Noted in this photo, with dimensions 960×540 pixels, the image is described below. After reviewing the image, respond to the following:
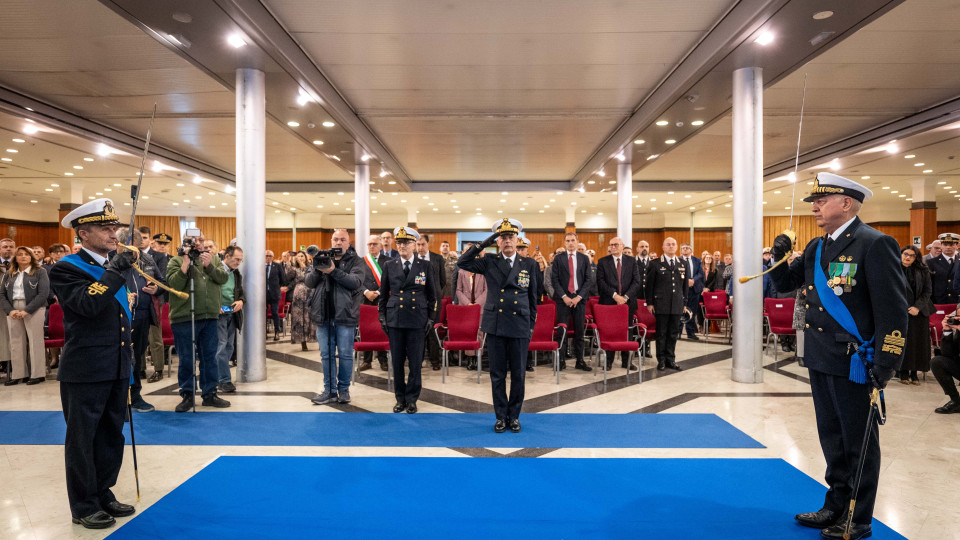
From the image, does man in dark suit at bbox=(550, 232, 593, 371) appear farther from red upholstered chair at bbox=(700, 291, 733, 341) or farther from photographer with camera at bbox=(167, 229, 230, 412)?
photographer with camera at bbox=(167, 229, 230, 412)

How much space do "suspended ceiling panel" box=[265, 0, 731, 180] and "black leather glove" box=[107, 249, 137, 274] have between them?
3691 millimetres

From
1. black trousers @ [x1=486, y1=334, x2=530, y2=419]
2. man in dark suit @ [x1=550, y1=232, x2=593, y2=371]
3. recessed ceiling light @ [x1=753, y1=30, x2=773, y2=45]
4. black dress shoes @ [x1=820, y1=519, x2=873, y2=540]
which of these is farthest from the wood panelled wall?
black dress shoes @ [x1=820, y1=519, x2=873, y2=540]

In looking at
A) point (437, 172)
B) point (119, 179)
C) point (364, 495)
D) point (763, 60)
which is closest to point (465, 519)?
point (364, 495)

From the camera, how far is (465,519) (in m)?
2.84

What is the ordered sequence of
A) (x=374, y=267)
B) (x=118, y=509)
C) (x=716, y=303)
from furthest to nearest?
1. (x=716, y=303)
2. (x=374, y=267)
3. (x=118, y=509)

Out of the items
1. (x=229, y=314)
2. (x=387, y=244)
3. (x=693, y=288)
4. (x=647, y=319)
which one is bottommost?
(x=647, y=319)

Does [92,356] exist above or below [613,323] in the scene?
above

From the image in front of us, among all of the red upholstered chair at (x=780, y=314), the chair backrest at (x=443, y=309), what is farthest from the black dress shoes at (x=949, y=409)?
the chair backrest at (x=443, y=309)

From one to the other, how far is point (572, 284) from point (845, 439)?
5072mm

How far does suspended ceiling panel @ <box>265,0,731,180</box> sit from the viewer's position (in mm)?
5676

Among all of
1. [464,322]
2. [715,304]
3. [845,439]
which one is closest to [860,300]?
[845,439]

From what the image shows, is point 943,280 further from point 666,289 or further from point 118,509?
point 118,509

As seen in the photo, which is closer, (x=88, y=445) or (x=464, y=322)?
(x=88, y=445)

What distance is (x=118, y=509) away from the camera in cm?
294
